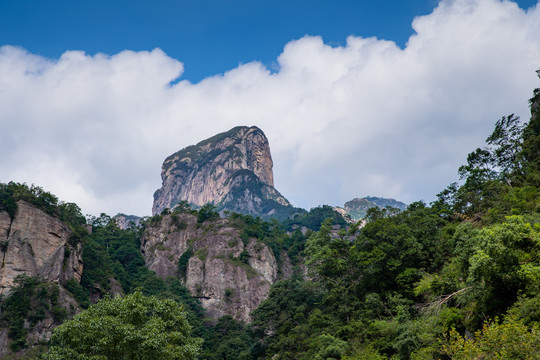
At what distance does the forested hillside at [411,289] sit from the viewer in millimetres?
13047

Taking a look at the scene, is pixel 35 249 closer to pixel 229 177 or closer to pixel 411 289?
pixel 411 289

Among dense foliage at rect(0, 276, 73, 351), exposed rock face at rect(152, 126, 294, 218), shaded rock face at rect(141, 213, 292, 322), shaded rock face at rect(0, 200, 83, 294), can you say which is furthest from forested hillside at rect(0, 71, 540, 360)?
exposed rock face at rect(152, 126, 294, 218)

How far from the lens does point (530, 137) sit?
30.2 metres

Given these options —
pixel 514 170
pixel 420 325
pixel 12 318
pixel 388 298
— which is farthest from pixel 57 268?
pixel 514 170

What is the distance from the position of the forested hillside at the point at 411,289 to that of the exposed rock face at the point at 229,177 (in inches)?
4143

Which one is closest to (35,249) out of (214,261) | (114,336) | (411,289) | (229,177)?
(214,261)

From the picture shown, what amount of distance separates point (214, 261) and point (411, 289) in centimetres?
4538

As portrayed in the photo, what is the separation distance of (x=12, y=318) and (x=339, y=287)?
32099 millimetres

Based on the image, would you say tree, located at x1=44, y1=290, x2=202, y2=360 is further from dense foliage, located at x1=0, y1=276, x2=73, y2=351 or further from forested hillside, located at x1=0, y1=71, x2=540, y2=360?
dense foliage, located at x1=0, y1=276, x2=73, y2=351

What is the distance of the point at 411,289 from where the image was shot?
82.9 ft

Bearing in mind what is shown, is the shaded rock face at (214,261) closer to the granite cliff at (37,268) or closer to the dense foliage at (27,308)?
the granite cliff at (37,268)

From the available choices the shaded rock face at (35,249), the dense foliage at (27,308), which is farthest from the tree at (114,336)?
the shaded rock face at (35,249)

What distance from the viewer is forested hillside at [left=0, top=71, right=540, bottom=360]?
42.8 ft

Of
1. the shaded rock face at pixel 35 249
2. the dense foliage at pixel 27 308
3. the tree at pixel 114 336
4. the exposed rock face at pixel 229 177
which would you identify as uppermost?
the exposed rock face at pixel 229 177
